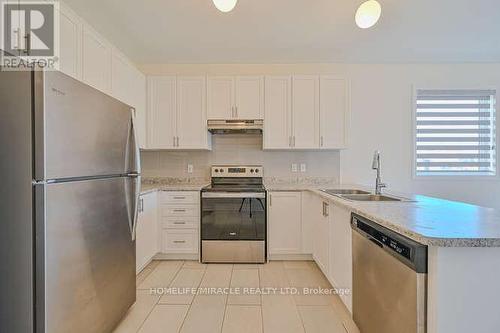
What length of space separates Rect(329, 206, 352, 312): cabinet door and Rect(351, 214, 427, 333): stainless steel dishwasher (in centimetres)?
16

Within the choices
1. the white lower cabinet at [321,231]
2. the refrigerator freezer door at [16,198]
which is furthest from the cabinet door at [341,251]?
the refrigerator freezer door at [16,198]

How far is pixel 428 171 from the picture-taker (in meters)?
3.74

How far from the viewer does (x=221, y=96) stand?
3424 millimetres

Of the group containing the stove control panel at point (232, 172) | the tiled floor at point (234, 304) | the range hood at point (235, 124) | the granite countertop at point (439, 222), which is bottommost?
the tiled floor at point (234, 304)

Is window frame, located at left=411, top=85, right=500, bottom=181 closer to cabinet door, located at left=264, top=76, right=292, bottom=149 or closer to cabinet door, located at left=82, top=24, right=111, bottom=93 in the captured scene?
cabinet door, located at left=264, top=76, right=292, bottom=149

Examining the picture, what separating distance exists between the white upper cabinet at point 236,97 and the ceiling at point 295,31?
347 millimetres

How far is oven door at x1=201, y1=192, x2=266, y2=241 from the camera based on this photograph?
3146 millimetres

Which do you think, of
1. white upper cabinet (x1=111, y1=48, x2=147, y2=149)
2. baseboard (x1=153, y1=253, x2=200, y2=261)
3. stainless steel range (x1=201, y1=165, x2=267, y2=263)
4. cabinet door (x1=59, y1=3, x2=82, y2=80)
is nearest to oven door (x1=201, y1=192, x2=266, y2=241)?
stainless steel range (x1=201, y1=165, x2=267, y2=263)

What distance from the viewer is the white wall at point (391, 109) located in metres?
3.69

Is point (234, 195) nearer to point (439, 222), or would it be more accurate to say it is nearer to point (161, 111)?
point (161, 111)

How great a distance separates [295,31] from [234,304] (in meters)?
2.72

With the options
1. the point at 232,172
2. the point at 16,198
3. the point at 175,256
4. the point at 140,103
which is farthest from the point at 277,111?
the point at 16,198

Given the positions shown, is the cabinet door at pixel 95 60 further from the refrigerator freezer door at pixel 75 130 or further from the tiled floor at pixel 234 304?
the tiled floor at pixel 234 304

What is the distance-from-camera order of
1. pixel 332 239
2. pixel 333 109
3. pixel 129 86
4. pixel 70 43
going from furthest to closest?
1. pixel 333 109
2. pixel 129 86
3. pixel 332 239
4. pixel 70 43
